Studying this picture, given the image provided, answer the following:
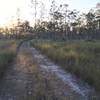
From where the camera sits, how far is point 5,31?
108500mm

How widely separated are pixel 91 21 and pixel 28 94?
231 feet

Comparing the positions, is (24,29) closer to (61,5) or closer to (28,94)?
(61,5)

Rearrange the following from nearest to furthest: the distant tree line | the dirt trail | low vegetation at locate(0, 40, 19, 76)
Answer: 1. the dirt trail
2. low vegetation at locate(0, 40, 19, 76)
3. the distant tree line

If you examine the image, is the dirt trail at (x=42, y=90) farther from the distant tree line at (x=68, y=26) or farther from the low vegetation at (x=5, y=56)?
the distant tree line at (x=68, y=26)

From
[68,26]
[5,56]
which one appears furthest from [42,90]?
[68,26]

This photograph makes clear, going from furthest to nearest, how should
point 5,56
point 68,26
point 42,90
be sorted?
point 68,26, point 5,56, point 42,90

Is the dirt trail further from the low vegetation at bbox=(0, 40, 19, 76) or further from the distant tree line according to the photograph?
the distant tree line

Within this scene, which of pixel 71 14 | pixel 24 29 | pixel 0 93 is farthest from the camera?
pixel 24 29

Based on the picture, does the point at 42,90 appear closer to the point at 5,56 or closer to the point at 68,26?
the point at 5,56

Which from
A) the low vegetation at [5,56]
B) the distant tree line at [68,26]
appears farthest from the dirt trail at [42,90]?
the distant tree line at [68,26]

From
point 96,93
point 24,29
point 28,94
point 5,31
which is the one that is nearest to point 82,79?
point 96,93

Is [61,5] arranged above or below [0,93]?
above

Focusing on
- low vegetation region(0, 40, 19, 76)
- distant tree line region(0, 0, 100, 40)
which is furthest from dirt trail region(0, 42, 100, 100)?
distant tree line region(0, 0, 100, 40)

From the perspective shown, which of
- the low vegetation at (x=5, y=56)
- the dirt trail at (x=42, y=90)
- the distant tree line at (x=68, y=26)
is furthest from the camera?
the distant tree line at (x=68, y=26)
